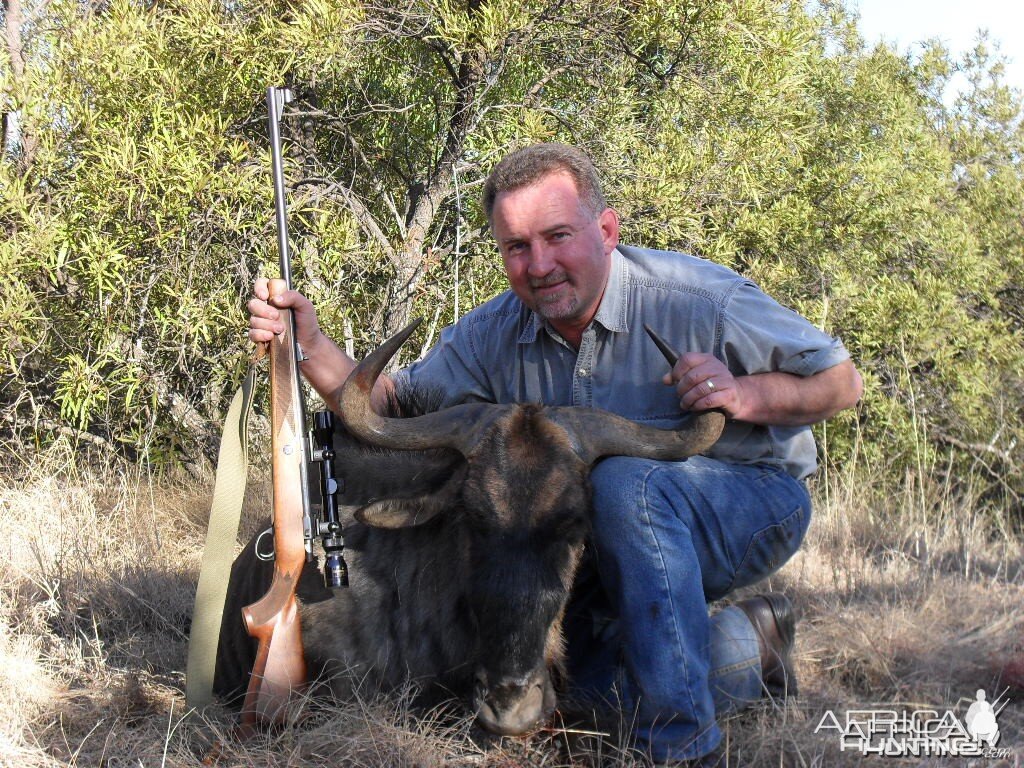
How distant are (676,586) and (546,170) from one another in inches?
70.6

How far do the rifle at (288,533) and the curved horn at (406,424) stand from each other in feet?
0.74

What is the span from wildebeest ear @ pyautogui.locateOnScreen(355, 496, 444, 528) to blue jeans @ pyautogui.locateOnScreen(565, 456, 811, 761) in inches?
24.3

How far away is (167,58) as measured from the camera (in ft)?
21.2

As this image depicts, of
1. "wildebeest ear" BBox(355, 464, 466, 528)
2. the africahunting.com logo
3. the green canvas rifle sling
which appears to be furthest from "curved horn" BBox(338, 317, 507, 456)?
the africahunting.com logo

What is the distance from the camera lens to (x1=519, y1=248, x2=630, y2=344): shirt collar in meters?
4.04

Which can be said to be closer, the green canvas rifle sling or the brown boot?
the green canvas rifle sling

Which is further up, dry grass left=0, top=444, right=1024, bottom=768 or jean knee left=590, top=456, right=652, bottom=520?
jean knee left=590, top=456, right=652, bottom=520

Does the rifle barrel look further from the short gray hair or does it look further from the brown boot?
the brown boot

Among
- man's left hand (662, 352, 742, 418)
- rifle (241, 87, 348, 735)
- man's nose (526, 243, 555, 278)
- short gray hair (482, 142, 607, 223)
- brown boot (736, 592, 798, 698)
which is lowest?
brown boot (736, 592, 798, 698)

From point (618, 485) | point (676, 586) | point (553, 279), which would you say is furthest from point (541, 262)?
point (676, 586)

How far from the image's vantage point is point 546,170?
13.0 feet

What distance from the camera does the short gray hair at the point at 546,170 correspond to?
3.97m

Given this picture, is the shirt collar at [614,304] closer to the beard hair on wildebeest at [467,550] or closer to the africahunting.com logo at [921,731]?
the beard hair on wildebeest at [467,550]

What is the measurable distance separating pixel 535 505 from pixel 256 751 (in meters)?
1.23
